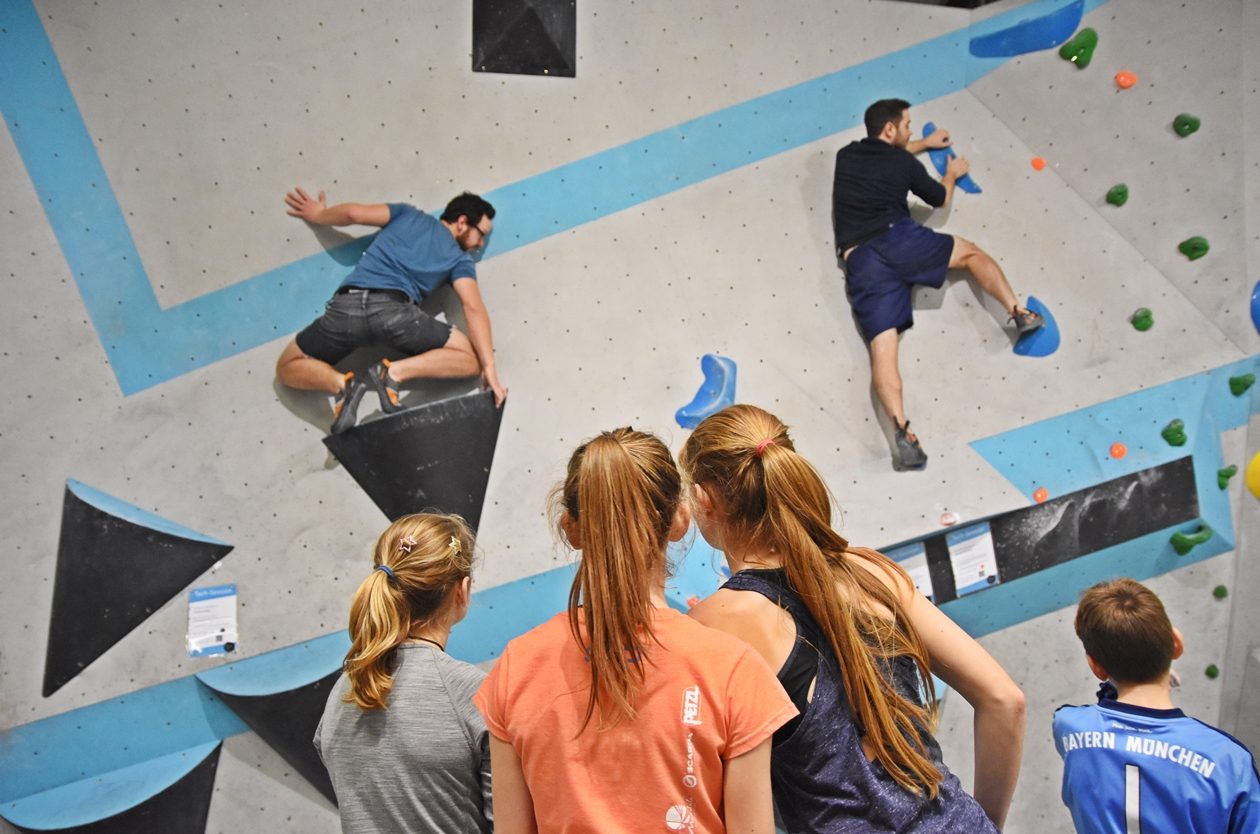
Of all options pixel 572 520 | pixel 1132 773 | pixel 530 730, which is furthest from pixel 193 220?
→ pixel 1132 773

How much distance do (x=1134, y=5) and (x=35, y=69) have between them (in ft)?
10.3

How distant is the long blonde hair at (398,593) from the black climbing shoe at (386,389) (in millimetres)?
862

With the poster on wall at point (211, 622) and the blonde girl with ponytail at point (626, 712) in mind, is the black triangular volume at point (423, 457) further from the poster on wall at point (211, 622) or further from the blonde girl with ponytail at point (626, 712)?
the blonde girl with ponytail at point (626, 712)

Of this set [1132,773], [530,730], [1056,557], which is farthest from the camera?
[1056,557]

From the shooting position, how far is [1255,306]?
294 centimetres

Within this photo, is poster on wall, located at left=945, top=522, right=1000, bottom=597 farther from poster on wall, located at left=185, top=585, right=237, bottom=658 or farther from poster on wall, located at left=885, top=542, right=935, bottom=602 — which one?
poster on wall, located at left=185, top=585, right=237, bottom=658

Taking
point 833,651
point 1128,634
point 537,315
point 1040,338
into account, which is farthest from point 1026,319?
point 833,651

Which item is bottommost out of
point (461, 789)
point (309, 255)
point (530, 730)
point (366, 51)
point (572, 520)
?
point (461, 789)

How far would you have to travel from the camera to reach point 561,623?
123 centimetres

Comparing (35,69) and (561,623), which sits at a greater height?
(35,69)

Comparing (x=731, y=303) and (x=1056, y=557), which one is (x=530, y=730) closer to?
(x=731, y=303)

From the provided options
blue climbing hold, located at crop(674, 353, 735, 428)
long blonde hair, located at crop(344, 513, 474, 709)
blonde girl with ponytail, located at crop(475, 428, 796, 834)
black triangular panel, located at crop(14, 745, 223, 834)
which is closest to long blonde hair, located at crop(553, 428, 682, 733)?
blonde girl with ponytail, located at crop(475, 428, 796, 834)

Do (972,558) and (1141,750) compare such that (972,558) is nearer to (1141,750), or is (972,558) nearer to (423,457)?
(1141,750)

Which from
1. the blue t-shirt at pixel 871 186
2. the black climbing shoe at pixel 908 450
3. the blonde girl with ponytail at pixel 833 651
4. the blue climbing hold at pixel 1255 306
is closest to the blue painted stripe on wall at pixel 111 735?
the blonde girl with ponytail at pixel 833 651
